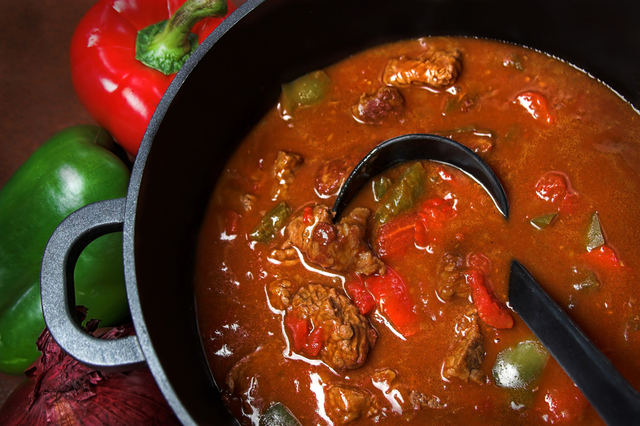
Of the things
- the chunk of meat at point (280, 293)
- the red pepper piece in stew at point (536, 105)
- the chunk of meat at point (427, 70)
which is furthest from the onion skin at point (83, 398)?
the red pepper piece in stew at point (536, 105)

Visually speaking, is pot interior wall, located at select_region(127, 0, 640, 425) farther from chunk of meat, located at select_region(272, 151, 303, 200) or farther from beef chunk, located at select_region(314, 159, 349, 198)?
beef chunk, located at select_region(314, 159, 349, 198)

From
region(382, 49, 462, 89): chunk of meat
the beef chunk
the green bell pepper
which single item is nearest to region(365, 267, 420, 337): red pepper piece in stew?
the beef chunk

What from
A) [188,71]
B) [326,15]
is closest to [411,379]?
[188,71]

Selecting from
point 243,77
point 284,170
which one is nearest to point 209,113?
point 243,77

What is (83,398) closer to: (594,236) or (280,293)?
(280,293)

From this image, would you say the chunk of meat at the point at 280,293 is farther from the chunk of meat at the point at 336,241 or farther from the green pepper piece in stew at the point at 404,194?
the green pepper piece in stew at the point at 404,194

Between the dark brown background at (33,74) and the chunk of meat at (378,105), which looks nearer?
the chunk of meat at (378,105)
